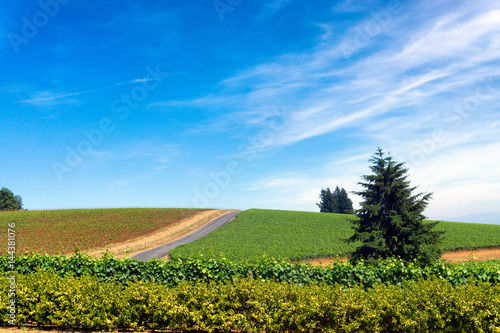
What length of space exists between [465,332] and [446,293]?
112 cm

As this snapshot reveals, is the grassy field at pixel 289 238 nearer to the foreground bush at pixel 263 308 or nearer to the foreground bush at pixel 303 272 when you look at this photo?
the foreground bush at pixel 303 272

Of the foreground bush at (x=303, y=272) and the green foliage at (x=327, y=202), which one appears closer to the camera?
the foreground bush at (x=303, y=272)

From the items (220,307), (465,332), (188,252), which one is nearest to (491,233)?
(188,252)

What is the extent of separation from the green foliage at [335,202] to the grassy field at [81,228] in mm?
52847

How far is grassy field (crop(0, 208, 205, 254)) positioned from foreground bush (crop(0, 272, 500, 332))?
33.6 m

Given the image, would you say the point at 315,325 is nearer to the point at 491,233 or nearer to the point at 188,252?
the point at 188,252

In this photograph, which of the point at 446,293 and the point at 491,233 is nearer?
the point at 446,293

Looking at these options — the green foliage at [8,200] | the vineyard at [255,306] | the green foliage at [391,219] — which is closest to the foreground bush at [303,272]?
the vineyard at [255,306]

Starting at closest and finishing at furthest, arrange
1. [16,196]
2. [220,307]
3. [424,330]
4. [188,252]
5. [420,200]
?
[424,330] < [220,307] < [420,200] < [188,252] < [16,196]

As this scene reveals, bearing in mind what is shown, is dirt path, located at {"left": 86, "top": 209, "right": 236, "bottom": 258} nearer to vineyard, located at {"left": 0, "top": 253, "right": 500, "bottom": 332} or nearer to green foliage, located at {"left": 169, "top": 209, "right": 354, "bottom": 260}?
green foliage, located at {"left": 169, "top": 209, "right": 354, "bottom": 260}

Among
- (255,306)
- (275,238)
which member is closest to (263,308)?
(255,306)

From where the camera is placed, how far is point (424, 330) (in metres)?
8.25

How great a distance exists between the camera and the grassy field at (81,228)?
45.8 meters

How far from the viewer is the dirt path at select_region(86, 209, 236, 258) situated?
43.0 m
